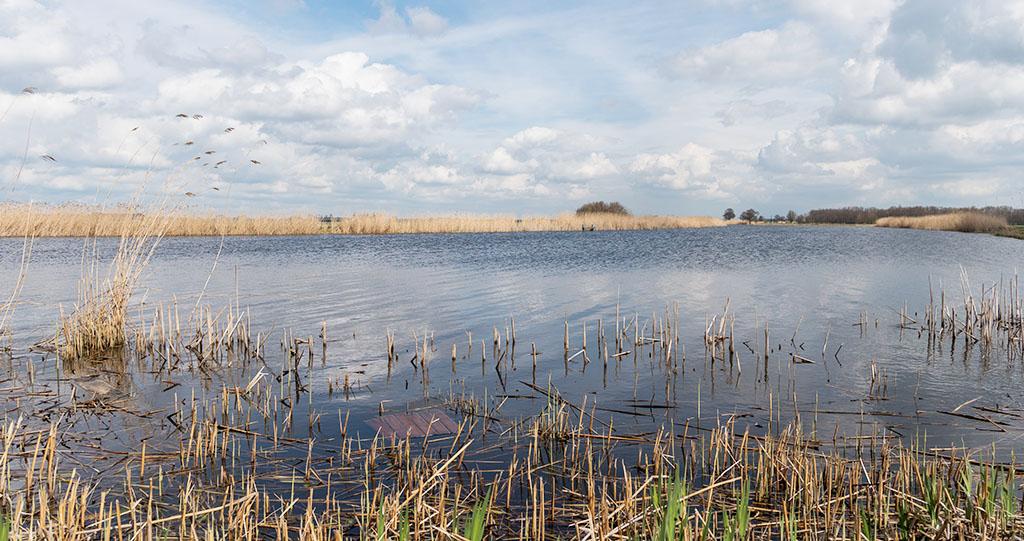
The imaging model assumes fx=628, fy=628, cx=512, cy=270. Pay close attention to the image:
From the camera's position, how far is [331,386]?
8500 millimetres

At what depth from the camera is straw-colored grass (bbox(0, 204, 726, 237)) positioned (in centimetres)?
4291

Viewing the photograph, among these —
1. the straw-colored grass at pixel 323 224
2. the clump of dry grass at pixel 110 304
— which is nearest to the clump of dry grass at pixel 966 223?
the straw-colored grass at pixel 323 224

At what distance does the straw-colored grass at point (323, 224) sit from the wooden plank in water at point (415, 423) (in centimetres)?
3143

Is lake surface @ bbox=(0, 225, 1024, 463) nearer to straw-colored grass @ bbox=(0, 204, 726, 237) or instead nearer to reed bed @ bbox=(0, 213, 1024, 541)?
reed bed @ bbox=(0, 213, 1024, 541)

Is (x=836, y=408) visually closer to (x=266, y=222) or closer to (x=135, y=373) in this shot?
(x=135, y=373)

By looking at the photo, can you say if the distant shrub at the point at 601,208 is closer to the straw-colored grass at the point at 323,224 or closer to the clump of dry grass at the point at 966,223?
the straw-colored grass at the point at 323,224

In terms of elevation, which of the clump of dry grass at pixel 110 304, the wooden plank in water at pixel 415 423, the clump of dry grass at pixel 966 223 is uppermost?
the clump of dry grass at pixel 966 223

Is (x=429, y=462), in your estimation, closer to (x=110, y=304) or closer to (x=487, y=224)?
(x=110, y=304)

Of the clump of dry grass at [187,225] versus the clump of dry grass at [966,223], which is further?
the clump of dry grass at [966,223]

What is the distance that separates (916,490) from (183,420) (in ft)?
23.8

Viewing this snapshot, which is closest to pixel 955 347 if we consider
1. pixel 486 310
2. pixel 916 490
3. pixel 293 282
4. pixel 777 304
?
pixel 777 304

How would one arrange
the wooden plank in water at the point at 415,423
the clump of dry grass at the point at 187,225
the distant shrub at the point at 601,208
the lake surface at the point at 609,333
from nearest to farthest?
the wooden plank in water at the point at 415,423 < the lake surface at the point at 609,333 < the clump of dry grass at the point at 187,225 < the distant shrub at the point at 601,208

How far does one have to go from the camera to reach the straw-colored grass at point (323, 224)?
4291 cm

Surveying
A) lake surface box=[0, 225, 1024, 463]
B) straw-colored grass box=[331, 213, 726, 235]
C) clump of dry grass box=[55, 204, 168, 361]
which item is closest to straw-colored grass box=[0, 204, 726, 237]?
straw-colored grass box=[331, 213, 726, 235]
